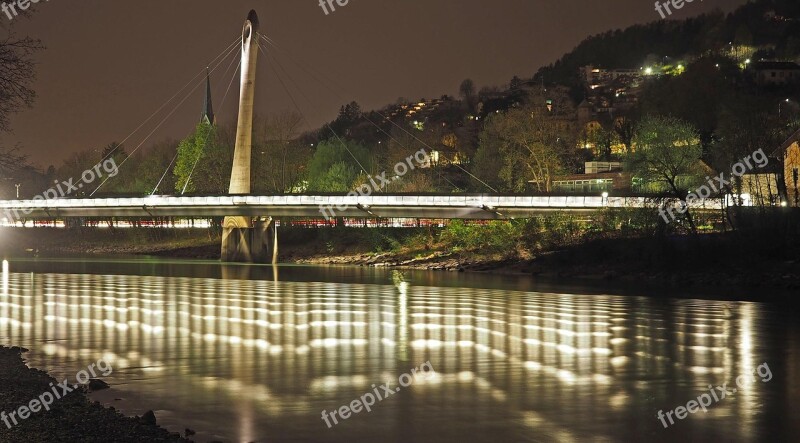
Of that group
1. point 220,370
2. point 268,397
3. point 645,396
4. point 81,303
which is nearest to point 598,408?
point 645,396

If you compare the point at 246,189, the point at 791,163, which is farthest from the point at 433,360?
the point at 246,189

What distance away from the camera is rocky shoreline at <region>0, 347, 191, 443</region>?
51.9 ft

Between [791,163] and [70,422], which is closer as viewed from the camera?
[70,422]

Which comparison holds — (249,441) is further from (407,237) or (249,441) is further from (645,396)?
(407,237)

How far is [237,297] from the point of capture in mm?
47594

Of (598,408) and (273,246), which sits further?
(273,246)

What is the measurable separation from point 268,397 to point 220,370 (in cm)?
385
